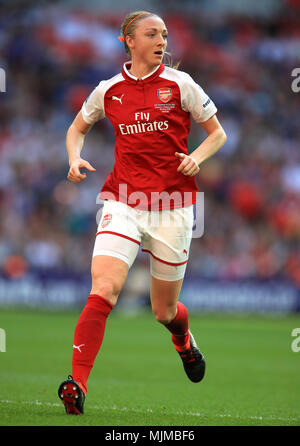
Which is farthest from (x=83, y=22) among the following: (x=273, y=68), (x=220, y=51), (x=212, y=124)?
(x=212, y=124)

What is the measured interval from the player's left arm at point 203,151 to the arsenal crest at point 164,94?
1.19 ft

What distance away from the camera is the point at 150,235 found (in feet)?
18.5

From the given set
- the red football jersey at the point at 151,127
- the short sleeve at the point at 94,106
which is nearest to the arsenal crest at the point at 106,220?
the red football jersey at the point at 151,127

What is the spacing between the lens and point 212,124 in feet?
18.7

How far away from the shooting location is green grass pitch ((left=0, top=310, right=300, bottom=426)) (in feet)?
17.1

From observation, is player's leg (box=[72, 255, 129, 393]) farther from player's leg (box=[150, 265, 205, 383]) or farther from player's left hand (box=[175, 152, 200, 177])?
player's left hand (box=[175, 152, 200, 177])

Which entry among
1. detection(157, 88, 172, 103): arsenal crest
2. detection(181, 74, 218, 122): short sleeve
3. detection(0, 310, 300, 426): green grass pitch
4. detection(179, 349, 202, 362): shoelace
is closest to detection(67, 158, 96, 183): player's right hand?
detection(157, 88, 172, 103): arsenal crest

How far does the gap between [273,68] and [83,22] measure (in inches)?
248

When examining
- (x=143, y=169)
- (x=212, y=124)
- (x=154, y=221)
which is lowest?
(x=154, y=221)

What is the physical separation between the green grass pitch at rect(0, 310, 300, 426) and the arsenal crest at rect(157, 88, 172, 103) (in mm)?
2318

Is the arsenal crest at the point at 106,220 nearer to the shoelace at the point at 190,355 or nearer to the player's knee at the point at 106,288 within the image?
the player's knee at the point at 106,288

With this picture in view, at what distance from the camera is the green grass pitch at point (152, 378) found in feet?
17.1

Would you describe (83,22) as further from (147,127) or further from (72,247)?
(147,127)
